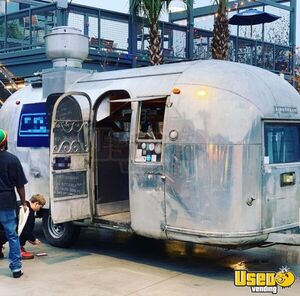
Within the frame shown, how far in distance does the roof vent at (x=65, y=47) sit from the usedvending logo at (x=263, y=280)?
4428 millimetres

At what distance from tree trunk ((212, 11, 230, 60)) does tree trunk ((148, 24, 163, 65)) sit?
190 centimetres

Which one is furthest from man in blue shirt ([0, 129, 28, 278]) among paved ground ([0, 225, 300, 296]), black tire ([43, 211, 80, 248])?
black tire ([43, 211, 80, 248])

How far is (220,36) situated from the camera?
15.7 metres

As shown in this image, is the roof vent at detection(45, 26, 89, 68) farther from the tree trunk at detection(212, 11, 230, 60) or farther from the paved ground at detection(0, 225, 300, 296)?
the tree trunk at detection(212, 11, 230, 60)

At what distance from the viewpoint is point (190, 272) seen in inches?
287

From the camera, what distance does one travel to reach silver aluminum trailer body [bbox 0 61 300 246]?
662cm

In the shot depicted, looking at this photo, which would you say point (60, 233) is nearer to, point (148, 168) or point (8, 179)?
point (8, 179)

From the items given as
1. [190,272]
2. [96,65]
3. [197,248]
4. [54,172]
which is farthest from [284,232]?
[96,65]

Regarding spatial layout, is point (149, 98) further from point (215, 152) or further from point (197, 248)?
point (197, 248)

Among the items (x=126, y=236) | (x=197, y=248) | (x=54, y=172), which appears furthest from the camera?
(x=126, y=236)

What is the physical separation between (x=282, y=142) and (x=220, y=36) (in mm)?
9039

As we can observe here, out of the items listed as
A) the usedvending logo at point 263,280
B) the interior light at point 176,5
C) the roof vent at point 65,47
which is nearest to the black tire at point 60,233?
the roof vent at point 65,47

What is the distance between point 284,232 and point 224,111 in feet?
5.77

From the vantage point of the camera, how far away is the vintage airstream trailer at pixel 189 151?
261 inches
